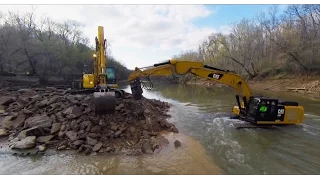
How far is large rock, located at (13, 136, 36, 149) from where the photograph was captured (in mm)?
8375

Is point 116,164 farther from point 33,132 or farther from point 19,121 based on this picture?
point 19,121

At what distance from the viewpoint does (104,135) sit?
898cm

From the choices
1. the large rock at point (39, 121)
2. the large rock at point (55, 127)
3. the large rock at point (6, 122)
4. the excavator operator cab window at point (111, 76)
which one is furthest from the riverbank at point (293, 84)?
the large rock at point (6, 122)

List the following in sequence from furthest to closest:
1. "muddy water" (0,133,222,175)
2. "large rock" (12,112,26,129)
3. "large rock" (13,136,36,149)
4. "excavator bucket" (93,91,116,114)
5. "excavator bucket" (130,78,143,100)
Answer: "excavator bucket" (130,78,143,100) < "large rock" (12,112,26,129) < "excavator bucket" (93,91,116,114) < "large rock" (13,136,36,149) < "muddy water" (0,133,222,175)

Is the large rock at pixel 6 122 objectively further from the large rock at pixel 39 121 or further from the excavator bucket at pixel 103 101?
the excavator bucket at pixel 103 101

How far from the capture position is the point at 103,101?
980 centimetres

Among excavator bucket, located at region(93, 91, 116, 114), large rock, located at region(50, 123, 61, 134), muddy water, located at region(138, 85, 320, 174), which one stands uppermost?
excavator bucket, located at region(93, 91, 116, 114)

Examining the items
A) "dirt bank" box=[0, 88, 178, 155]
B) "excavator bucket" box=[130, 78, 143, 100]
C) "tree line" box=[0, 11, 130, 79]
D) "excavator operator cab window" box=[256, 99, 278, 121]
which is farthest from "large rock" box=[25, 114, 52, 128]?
"tree line" box=[0, 11, 130, 79]

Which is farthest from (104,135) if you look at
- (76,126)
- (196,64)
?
(196,64)

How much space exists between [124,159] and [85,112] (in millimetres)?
3531

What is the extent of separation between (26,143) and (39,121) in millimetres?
1540

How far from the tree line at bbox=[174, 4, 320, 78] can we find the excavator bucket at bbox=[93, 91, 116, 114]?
32.9 metres

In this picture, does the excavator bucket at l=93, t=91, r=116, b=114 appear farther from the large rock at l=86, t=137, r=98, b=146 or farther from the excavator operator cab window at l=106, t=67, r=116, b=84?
the excavator operator cab window at l=106, t=67, r=116, b=84

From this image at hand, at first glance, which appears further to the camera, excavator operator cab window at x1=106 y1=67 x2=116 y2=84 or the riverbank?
the riverbank
